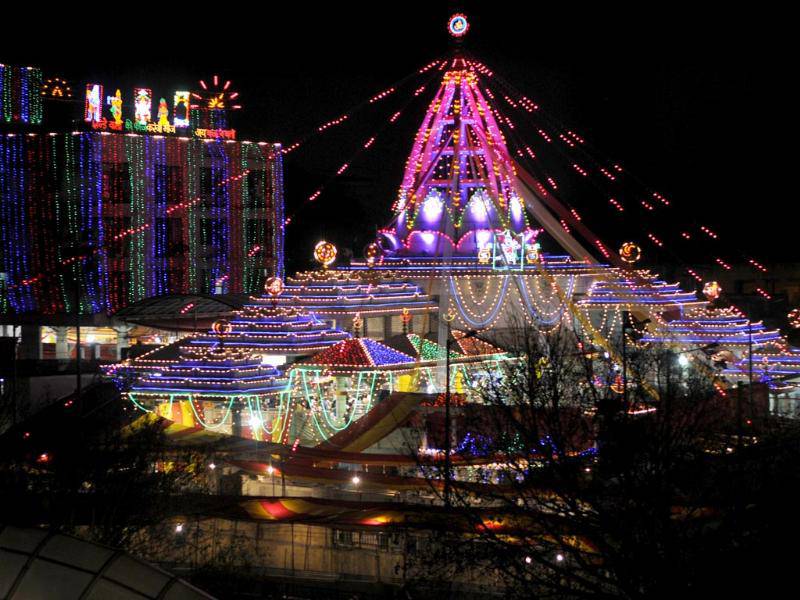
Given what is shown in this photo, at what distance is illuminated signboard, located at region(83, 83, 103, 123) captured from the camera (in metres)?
49.1

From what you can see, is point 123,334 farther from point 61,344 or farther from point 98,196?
point 98,196

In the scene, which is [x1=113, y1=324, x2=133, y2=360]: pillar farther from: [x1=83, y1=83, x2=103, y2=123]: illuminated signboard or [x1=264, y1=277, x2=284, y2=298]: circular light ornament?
[x1=264, y1=277, x2=284, y2=298]: circular light ornament

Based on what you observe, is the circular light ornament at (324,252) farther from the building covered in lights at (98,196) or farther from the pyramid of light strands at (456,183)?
the building covered in lights at (98,196)

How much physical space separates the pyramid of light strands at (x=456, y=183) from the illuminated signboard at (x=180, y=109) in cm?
1321

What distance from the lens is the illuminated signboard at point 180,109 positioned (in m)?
52.8

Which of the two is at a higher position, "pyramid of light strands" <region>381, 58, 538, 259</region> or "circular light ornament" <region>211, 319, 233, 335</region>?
"pyramid of light strands" <region>381, 58, 538, 259</region>

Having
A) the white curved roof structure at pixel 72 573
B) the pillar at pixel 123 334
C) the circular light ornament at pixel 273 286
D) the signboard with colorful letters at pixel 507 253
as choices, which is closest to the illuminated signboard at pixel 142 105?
the pillar at pixel 123 334

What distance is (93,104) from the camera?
4928 cm

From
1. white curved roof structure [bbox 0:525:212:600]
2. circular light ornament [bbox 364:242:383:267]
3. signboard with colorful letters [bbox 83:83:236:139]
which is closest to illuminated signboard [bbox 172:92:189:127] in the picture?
signboard with colorful letters [bbox 83:83:236:139]

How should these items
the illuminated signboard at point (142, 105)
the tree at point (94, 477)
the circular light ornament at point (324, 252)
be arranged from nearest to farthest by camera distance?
the tree at point (94, 477)
the circular light ornament at point (324, 252)
the illuminated signboard at point (142, 105)

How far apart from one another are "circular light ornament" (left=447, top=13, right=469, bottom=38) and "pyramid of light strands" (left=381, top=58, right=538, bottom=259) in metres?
1.31

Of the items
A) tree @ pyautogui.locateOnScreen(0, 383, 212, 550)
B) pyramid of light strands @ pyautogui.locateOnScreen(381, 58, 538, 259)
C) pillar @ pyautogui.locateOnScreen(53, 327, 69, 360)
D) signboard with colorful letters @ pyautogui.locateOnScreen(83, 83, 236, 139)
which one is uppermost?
signboard with colorful letters @ pyautogui.locateOnScreen(83, 83, 236, 139)

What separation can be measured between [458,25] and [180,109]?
16.9 m

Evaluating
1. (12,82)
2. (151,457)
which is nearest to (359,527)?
(151,457)
